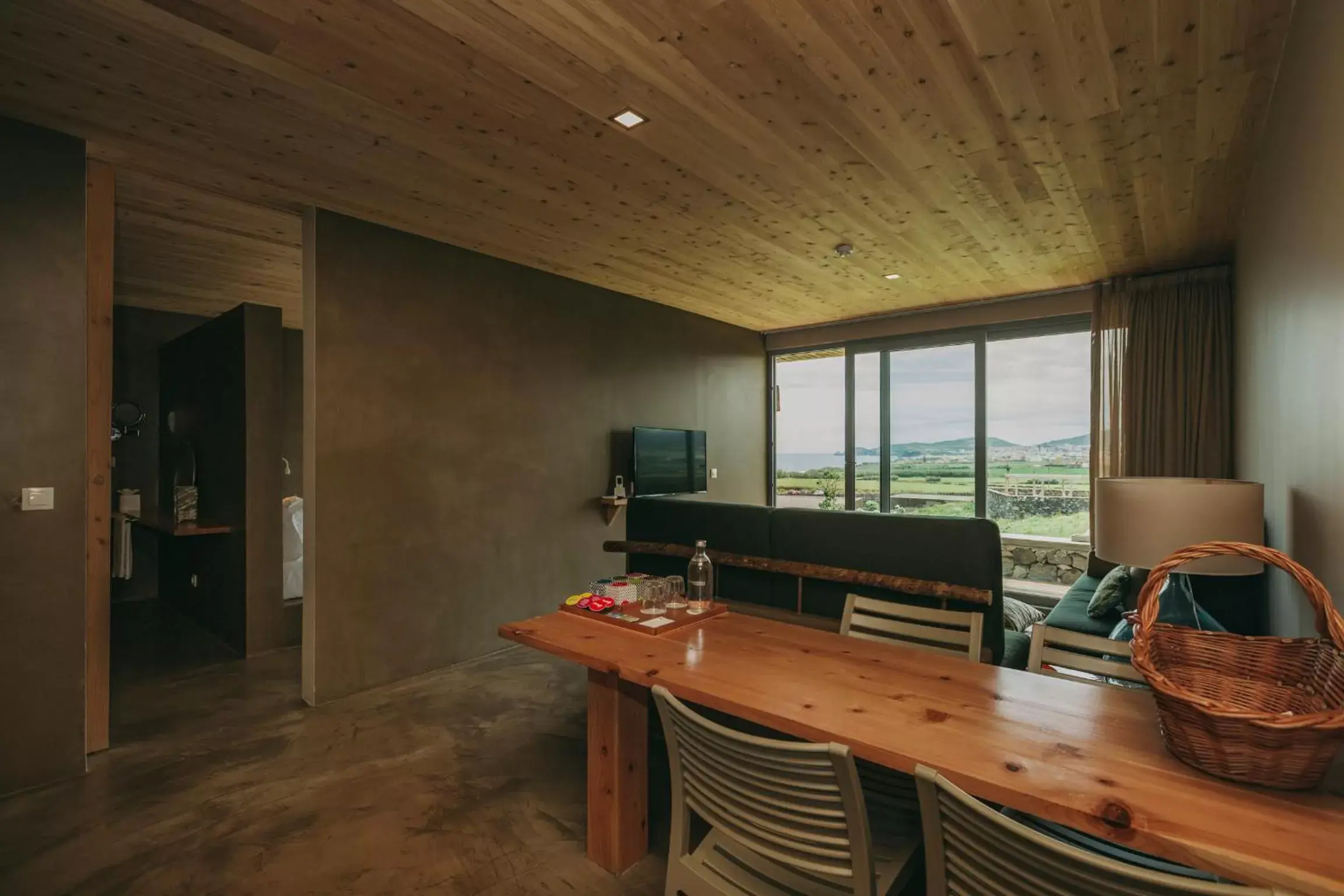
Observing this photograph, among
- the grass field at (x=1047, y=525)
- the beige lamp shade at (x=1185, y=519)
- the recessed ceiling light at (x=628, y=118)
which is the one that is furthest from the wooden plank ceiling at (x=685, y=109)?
the grass field at (x=1047, y=525)

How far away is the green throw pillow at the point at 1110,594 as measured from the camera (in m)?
3.44

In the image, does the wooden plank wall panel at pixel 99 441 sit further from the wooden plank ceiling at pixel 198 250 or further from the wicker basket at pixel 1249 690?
the wicker basket at pixel 1249 690

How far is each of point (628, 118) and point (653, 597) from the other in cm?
183

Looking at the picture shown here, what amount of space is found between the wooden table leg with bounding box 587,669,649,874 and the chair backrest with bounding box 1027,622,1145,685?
3.82 feet

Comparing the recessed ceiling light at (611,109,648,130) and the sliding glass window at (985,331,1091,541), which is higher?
the recessed ceiling light at (611,109,648,130)

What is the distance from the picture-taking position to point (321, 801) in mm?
2486

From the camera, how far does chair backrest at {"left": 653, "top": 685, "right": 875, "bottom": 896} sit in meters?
1.15

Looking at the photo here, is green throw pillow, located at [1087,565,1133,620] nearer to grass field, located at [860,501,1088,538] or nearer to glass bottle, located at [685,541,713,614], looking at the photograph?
grass field, located at [860,501,1088,538]

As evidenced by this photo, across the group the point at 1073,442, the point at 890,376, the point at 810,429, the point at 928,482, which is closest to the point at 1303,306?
the point at 1073,442

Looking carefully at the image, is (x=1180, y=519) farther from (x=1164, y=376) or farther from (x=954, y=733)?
(x=1164, y=376)

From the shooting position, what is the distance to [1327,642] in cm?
117

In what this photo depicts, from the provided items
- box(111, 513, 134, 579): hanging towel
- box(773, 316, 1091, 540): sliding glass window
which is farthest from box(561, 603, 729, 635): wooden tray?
box(111, 513, 134, 579): hanging towel

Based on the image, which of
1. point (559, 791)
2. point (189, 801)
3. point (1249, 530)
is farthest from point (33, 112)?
point (1249, 530)

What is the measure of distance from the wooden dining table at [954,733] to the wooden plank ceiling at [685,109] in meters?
1.89
